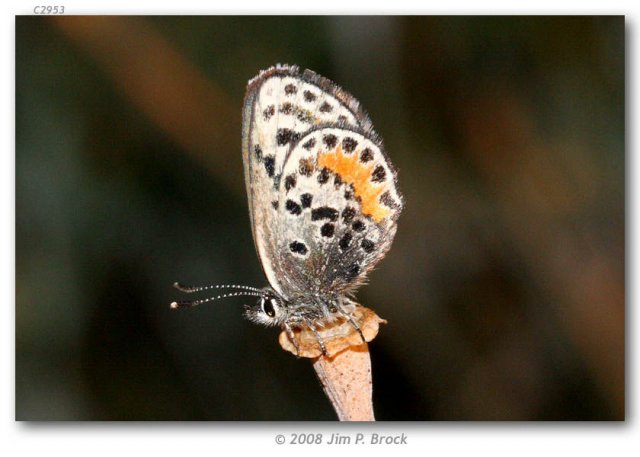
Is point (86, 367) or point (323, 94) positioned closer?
point (323, 94)

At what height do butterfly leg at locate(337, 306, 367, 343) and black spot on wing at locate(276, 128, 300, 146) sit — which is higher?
black spot on wing at locate(276, 128, 300, 146)

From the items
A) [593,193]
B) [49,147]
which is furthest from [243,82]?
[593,193]

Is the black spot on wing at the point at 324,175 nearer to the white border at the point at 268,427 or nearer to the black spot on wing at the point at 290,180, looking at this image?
the black spot on wing at the point at 290,180

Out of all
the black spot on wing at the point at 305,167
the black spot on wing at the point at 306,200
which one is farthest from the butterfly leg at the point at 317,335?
the black spot on wing at the point at 305,167

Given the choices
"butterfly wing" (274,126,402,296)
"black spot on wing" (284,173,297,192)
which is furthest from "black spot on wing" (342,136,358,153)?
"black spot on wing" (284,173,297,192)

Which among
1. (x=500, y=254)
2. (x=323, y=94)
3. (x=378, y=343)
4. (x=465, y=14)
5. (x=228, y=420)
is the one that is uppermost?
(x=465, y=14)

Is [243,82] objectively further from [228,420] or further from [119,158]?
[228,420]

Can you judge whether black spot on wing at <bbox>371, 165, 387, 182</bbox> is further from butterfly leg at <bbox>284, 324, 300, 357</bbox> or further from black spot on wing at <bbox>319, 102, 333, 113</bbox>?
butterfly leg at <bbox>284, 324, 300, 357</bbox>
